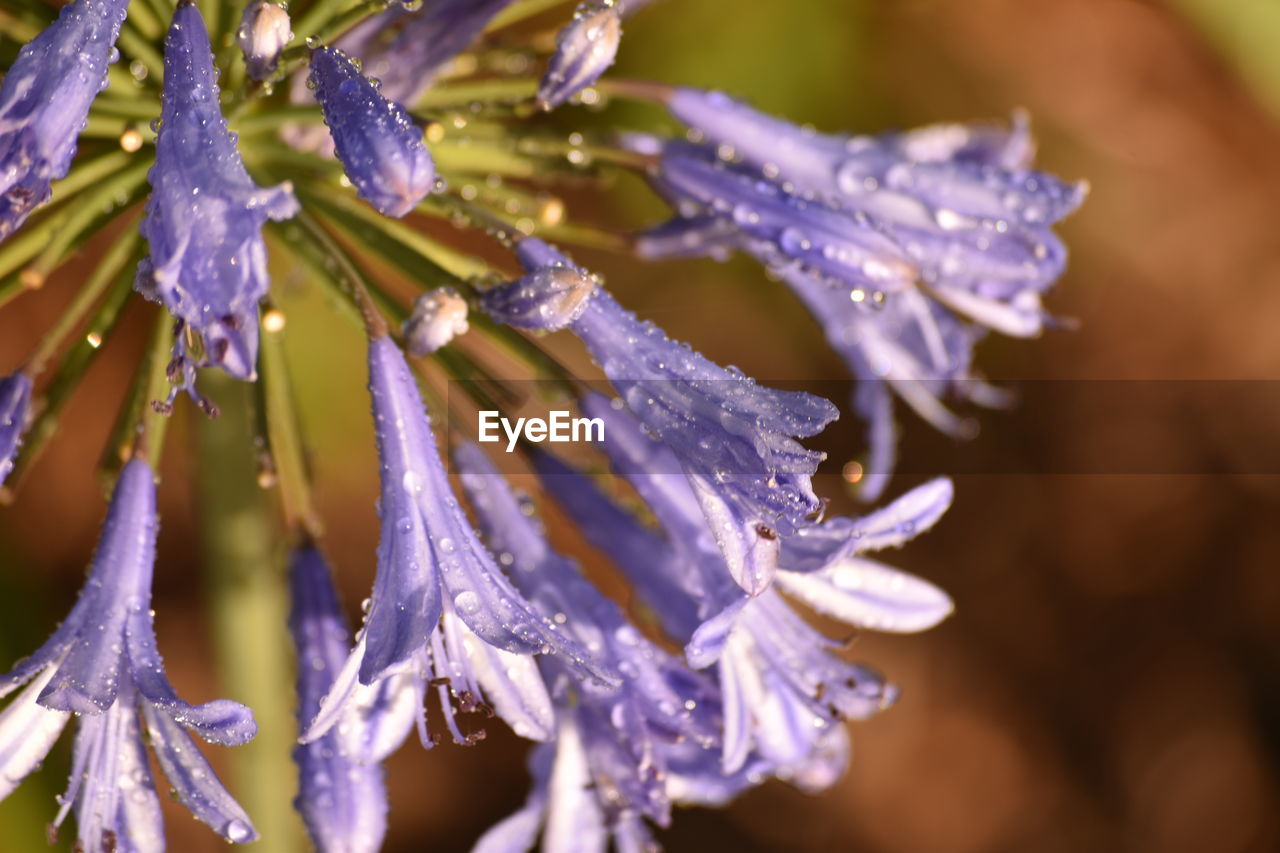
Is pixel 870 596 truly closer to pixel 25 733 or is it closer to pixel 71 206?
pixel 25 733

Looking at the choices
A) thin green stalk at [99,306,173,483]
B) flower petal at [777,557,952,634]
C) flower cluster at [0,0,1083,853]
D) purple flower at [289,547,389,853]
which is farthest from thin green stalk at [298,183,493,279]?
flower petal at [777,557,952,634]

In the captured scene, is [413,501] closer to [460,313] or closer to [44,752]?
[460,313]

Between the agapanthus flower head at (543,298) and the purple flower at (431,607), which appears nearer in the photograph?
the purple flower at (431,607)

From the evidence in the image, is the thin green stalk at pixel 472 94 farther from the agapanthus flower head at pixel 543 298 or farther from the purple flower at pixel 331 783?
the purple flower at pixel 331 783

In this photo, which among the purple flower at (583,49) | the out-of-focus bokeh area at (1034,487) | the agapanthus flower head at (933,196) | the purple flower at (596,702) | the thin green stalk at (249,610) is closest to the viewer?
the purple flower at (583,49)

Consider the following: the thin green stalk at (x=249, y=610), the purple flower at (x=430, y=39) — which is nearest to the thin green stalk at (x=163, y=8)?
the purple flower at (x=430, y=39)

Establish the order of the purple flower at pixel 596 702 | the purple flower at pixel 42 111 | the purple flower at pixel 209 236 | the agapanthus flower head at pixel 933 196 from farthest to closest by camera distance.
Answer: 1. the agapanthus flower head at pixel 933 196
2. the purple flower at pixel 596 702
3. the purple flower at pixel 42 111
4. the purple flower at pixel 209 236

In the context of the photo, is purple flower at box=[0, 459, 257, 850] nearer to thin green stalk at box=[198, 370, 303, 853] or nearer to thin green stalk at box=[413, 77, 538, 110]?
thin green stalk at box=[198, 370, 303, 853]

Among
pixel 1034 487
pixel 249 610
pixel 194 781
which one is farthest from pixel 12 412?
pixel 1034 487
